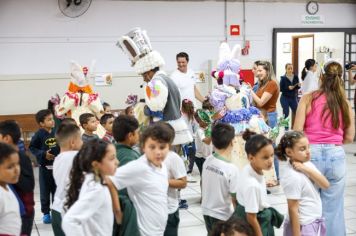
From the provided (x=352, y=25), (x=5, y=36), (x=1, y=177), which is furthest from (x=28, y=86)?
(x=352, y=25)

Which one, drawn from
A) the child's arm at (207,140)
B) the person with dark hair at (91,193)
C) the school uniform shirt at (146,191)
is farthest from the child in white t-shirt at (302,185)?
the child's arm at (207,140)

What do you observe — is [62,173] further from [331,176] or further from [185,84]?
[185,84]

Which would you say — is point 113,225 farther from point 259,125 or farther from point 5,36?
point 5,36

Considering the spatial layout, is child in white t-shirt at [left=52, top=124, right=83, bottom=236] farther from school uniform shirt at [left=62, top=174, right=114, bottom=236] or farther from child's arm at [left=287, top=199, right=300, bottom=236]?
child's arm at [left=287, top=199, right=300, bottom=236]

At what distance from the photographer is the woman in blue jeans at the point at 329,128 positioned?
10.7 ft

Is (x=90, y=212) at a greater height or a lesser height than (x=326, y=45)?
lesser

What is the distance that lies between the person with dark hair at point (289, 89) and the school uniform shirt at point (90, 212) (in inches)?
296

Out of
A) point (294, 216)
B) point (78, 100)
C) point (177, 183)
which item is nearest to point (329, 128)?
point (294, 216)

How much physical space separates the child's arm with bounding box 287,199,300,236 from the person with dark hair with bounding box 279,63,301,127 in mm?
6732

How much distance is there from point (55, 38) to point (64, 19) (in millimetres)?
358

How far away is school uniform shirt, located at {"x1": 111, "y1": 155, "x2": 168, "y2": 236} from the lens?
2430 millimetres

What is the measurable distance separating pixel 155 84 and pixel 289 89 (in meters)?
5.92

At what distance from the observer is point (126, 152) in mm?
2699

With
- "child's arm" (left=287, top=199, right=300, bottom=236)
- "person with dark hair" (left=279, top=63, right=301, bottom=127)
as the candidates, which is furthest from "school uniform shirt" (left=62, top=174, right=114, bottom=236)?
"person with dark hair" (left=279, top=63, right=301, bottom=127)
